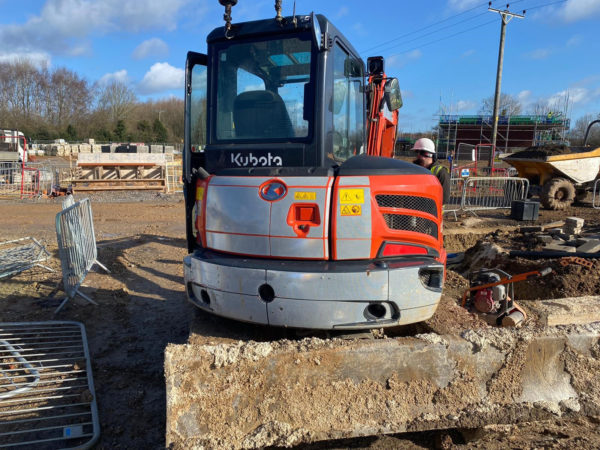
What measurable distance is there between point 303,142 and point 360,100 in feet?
3.68

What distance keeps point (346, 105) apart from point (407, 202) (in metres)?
1.15

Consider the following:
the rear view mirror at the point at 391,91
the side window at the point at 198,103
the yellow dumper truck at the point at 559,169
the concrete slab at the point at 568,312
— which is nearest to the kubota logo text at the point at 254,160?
the side window at the point at 198,103

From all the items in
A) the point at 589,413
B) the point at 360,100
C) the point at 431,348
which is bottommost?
A: the point at 589,413

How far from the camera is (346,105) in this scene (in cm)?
384

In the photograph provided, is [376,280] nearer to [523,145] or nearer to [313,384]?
[313,384]

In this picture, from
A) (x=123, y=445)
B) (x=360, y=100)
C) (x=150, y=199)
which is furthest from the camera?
(x=150, y=199)

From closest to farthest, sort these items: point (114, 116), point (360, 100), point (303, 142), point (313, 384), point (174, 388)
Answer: point (174, 388)
point (313, 384)
point (303, 142)
point (360, 100)
point (114, 116)

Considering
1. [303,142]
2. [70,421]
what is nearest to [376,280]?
[303,142]

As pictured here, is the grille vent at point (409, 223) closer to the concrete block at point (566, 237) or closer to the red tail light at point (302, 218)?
the red tail light at point (302, 218)

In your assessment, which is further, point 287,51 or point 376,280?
point 287,51

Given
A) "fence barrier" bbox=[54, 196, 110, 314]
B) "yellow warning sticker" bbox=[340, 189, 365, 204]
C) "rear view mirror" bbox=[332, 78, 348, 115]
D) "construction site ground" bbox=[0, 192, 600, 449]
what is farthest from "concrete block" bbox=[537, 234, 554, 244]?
"fence barrier" bbox=[54, 196, 110, 314]

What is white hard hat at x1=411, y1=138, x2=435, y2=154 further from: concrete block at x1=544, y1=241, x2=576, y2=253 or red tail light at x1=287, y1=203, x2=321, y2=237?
concrete block at x1=544, y1=241, x2=576, y2=253

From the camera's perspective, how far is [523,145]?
41.6 metres

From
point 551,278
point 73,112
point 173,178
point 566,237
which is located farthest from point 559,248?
point 73,112
